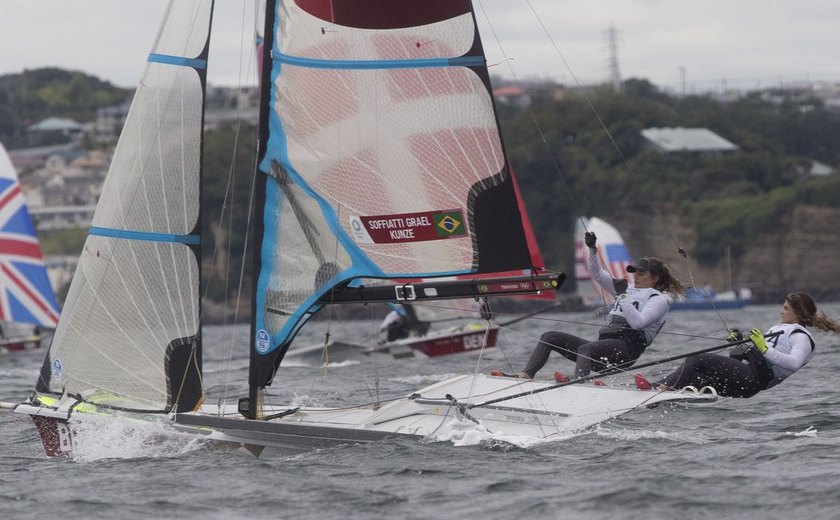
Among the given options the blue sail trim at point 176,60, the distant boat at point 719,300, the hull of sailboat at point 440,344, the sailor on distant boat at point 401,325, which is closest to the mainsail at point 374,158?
the blue sail trim at point 176,60

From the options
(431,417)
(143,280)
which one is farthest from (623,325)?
(143,280)

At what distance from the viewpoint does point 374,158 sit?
380 inches

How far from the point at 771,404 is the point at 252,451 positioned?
4.30 meters

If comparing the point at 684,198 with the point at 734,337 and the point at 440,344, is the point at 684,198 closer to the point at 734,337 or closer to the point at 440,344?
the point at 440,344

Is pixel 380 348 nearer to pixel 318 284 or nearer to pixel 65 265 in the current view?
pixel 318 284

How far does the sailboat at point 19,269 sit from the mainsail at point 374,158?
17641 millimetres

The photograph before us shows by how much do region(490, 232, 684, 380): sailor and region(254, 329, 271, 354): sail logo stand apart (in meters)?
1.67

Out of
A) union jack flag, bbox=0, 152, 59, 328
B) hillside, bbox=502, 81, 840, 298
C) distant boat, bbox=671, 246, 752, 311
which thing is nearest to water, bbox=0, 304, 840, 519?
union jack flag, bbox=0, 152, 59, 328

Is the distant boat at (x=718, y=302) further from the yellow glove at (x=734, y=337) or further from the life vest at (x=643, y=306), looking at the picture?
the yellow glove at (x=734, y=337)

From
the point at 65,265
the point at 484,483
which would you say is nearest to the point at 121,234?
the point at 484,483

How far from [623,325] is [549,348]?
534mm

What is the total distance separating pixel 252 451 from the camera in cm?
920

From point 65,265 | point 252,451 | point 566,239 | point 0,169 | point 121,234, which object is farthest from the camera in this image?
point 65,265

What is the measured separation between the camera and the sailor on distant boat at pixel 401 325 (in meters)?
22.1
